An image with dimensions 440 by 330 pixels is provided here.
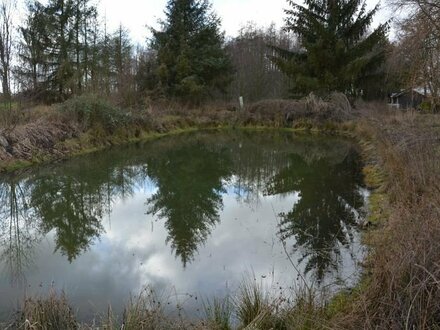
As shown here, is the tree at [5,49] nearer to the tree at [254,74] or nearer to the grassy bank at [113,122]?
the grassy bank at [113,122]

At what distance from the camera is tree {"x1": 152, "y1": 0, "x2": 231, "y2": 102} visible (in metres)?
29.0

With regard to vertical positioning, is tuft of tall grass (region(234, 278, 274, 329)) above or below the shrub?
below

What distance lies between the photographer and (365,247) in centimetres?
637

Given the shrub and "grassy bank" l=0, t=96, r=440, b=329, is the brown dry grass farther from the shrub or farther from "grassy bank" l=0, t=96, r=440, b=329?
the shrub

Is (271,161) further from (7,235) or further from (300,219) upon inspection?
(7,235)

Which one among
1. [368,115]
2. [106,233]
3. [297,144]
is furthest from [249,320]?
[368,115]

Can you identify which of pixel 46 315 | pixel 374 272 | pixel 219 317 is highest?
pixel 374 272

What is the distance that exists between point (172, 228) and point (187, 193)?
2.88 meters

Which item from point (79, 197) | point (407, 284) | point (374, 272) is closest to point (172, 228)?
point (79, 197)

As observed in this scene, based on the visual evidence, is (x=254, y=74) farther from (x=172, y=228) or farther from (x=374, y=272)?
(x=374, y=272)

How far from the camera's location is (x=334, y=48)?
2852 cm

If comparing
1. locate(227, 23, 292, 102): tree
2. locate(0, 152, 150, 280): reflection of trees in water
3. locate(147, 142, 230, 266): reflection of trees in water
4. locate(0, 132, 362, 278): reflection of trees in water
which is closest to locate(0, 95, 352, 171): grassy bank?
locate(0, 132, 362, 278): reflection of trees in water

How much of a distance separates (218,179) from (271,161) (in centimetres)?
410

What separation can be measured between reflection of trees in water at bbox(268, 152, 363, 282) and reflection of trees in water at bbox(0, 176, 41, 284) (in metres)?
4.13
